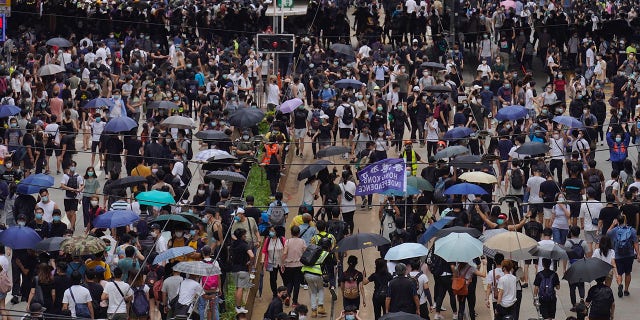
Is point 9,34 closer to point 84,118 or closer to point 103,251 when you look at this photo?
point 84,118

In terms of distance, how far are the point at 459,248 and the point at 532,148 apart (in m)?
7.57

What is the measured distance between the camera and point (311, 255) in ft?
80.0

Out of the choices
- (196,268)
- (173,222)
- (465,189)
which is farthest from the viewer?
(465,189)

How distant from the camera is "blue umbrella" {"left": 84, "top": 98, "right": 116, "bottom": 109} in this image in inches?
1369

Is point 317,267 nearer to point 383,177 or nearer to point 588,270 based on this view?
point 383,177

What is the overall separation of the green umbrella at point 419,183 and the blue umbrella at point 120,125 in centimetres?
670

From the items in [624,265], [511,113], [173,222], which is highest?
[511,113]

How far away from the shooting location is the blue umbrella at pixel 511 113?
33.7 meters

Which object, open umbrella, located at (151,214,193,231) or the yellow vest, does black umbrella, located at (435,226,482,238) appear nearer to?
the yellow vest

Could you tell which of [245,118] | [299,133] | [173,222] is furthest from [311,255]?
[299,133]

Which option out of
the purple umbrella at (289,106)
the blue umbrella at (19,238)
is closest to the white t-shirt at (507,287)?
the blue umbrella at (19,238)

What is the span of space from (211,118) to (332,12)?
1417 centimetres

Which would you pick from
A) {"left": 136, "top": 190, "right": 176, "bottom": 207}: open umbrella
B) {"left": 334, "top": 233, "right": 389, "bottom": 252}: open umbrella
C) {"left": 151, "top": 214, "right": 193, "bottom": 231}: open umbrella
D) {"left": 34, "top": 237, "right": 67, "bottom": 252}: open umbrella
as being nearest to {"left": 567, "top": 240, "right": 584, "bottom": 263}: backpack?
{"left": 334, "top": 233, "right": 389, "bottom": 252}: open umbrella

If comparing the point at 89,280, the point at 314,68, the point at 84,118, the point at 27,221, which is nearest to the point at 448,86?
the point at 314,68
